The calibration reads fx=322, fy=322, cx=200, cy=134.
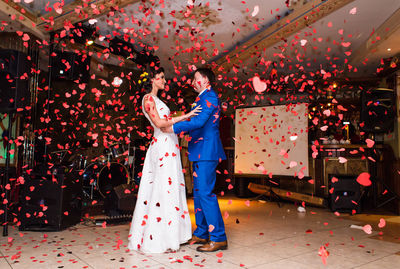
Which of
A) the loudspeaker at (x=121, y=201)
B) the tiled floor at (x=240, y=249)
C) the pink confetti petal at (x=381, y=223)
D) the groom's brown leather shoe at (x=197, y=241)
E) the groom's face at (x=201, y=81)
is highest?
the groom's face at (x=201, y=81)

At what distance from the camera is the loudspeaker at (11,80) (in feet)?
10.2

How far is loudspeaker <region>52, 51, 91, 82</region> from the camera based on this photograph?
5254 millimetres

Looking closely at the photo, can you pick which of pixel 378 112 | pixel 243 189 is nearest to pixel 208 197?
pixel 378 112

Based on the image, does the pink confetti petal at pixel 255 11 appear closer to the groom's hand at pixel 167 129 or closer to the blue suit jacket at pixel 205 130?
the blue suit jacket at pixel 205 130

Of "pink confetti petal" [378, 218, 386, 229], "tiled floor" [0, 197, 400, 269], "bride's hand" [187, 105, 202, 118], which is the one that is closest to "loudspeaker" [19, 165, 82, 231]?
"tiled floor" [0, 197, 400, 269]

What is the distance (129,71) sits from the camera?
801 cm

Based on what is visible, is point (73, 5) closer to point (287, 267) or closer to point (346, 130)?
point (287, 267)

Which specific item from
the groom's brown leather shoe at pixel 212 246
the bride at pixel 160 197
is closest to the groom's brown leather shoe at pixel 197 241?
the bride at pixel 160 197

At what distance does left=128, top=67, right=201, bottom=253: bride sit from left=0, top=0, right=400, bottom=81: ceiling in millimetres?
1756

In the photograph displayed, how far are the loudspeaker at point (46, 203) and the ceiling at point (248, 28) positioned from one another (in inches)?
70.5

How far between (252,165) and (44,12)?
4669 millimetres

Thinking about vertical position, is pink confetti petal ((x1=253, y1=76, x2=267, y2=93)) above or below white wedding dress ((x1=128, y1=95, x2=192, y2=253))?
above

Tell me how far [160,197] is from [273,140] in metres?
4.34

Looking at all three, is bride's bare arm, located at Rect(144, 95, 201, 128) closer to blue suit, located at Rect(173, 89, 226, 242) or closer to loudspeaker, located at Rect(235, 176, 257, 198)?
blue suit, located at Rect(173, 89, 226, 242)
